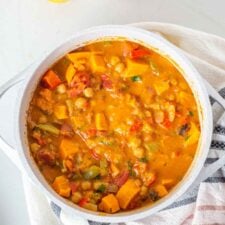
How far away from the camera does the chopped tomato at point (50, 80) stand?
4.78 feet

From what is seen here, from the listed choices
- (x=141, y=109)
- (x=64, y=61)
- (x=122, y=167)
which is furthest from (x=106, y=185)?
(x=64, y=61)

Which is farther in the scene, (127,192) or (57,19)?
(57,19)

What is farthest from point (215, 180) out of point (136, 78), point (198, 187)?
point (136, 78)

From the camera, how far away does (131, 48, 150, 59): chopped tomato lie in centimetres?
148

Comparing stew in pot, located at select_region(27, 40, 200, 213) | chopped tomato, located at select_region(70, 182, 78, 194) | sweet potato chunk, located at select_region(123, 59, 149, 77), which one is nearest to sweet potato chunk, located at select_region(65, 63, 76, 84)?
stew in pot, located at select_region(27, 40, 200, 213)

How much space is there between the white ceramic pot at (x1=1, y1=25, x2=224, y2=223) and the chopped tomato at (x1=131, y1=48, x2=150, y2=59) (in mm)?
15

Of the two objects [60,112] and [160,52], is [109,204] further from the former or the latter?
[160,52]

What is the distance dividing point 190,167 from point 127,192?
0.14m

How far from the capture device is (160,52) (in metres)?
1.48

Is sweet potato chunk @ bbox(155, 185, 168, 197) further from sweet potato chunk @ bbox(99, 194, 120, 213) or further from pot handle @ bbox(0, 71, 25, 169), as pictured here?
pot handle @ bbox(0, 71, 25, 169)

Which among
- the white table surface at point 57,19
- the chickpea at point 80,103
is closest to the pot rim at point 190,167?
the chickpea at point 80,103

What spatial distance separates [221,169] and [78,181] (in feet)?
1.01

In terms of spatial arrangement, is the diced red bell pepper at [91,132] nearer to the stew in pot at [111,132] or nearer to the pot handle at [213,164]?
the stew in pot at [111,132]

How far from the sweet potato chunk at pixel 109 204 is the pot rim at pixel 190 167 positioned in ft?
0.06
